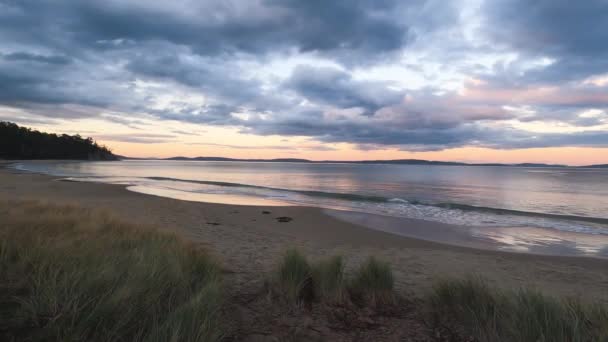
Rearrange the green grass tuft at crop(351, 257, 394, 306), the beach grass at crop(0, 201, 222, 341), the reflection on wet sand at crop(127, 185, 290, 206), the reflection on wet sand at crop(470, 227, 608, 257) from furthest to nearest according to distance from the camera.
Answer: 1. the reflection on wet sand at crop(127, 185, 290, 206)
2. the reflection on wet sand at crop(470, 227, 608, 257)
3. the green grass tuft at crop(351, 257, 394, 306)
4. the beach grass at crop(0, 201, 222, 341)

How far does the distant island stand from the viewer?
101938mm

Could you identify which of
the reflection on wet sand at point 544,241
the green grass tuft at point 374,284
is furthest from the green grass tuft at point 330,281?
the reflection on wet sand at point 544,241

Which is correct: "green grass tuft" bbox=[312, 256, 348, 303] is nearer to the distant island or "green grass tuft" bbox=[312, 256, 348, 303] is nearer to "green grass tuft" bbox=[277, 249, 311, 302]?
"green grass tuft" bbox=[277, 249, 311, 302]

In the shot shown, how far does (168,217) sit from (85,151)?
166910mm

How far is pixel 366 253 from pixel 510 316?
19.0 ft

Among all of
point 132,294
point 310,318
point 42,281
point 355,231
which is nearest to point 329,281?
point 310,318

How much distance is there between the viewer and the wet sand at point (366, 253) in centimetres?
651

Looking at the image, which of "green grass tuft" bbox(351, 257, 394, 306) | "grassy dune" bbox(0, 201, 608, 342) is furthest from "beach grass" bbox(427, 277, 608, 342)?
"green grass tuft" bbox(351, 257, 394, 306)

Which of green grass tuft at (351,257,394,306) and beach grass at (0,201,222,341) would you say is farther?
green grass tuft at (351,257,394,306)

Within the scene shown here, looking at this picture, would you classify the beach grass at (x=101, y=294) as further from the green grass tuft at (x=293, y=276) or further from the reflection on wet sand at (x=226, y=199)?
the reflection on wet sand at (x=226, y=199)

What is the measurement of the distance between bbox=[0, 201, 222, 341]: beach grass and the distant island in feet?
425

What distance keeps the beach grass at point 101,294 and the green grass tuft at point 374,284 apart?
6.85ft

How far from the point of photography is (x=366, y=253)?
918 centimetres

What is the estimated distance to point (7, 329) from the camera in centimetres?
247
